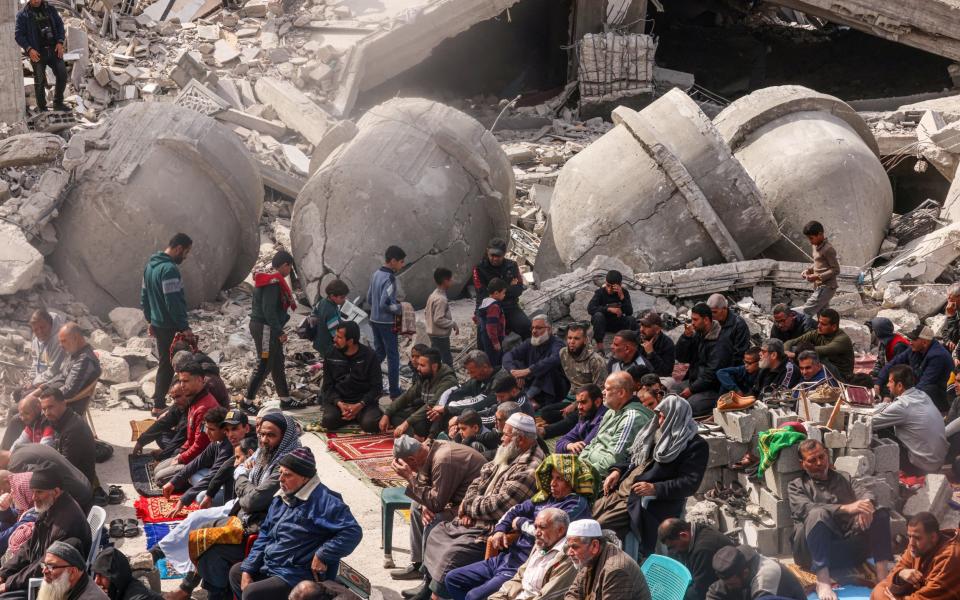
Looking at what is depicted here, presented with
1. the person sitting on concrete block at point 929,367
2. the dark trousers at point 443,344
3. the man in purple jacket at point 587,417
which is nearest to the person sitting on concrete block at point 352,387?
the dark trousers at point 443,344

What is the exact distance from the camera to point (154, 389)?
10859mm

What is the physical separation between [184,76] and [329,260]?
228 inches

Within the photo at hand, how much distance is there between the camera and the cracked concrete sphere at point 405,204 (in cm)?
1234

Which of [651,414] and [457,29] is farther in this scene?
[457,29]

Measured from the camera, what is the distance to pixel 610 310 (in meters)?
10.7

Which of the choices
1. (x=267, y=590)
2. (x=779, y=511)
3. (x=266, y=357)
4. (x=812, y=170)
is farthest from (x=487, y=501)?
(x=812, y=170)

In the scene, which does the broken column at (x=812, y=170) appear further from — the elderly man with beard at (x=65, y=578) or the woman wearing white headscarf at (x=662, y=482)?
the elderly man with beard at (x=65, y=578)

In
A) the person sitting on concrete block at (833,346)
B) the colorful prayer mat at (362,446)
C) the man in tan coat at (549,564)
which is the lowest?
the colorful prayer mat at (362,446)

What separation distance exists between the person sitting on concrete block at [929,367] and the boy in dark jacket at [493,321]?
328 cm

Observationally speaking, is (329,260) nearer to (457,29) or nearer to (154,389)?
(154,389)

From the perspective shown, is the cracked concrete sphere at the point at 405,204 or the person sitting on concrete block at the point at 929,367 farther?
the cracked concrete sphere at the point at 405,204

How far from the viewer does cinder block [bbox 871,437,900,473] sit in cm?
801

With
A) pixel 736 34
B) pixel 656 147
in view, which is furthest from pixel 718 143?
pixel 736 34

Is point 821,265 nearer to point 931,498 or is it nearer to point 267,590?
point 931,498
